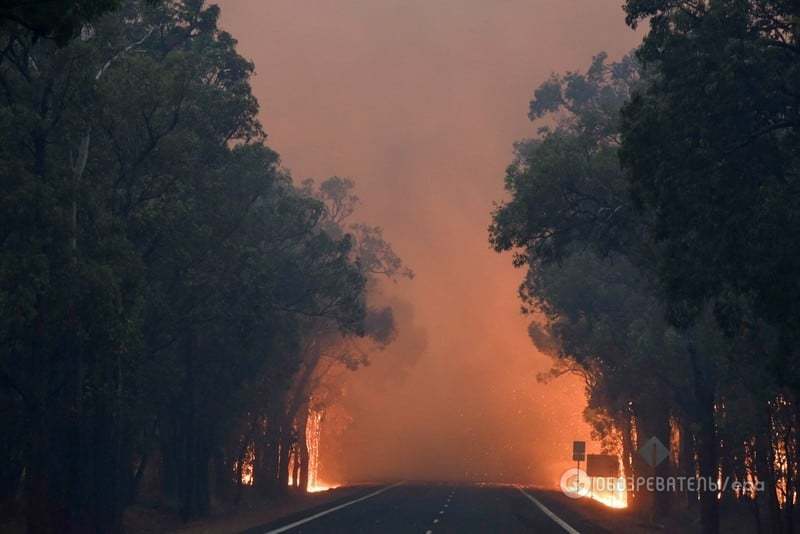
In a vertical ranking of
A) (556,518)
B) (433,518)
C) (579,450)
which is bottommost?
(433,518)

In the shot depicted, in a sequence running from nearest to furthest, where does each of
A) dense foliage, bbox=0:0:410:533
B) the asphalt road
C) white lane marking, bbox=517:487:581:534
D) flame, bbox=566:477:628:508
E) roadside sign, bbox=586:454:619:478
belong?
1. dense foliage, bbox=0:0:410:533
2. the asphalt road
3. white lane marking, bbox=517:487:581:534
4. roadside sign, bbox=586:454:619:478
5. flame, bbox=566:477:628:508

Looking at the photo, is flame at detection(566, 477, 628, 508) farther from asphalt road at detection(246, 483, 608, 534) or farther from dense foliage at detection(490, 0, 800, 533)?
asphalt road at detection(246, 483, 608, 534)

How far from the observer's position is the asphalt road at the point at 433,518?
103 feet

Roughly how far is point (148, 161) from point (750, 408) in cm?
1984

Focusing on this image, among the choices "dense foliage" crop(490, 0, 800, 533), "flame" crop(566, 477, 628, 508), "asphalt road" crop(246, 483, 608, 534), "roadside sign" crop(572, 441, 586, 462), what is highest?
"dense foliage" crop(490, 0, 800, 533)

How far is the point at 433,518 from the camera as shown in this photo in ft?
121

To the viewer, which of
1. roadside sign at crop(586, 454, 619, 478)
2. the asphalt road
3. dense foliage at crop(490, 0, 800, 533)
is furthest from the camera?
roadside sign at crop(586, 454, 619, 478)

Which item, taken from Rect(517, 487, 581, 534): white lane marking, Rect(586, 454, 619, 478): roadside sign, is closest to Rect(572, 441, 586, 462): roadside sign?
Rect(517, 487, 581, 534): white lane marking

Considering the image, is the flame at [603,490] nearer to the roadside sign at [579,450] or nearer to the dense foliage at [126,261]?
the roadside sign at [579,450]

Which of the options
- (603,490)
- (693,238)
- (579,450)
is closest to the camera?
(693,238)

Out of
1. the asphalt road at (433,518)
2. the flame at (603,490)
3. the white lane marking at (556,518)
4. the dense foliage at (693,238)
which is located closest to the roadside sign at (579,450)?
the dense foliage at (693,238)

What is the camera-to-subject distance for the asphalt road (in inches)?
1230

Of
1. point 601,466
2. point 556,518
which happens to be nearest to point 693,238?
point 556,518

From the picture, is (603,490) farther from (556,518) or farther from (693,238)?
(693,238)
